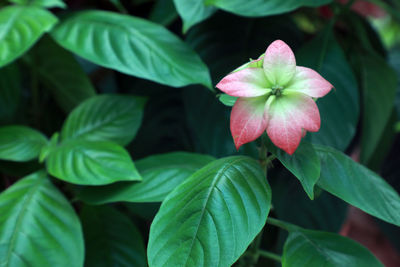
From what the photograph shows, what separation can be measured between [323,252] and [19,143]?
0.45 meters

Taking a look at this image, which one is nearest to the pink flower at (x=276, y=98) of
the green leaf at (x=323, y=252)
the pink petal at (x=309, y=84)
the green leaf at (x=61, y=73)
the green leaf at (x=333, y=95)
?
the pink petal at (x=309, y=84)

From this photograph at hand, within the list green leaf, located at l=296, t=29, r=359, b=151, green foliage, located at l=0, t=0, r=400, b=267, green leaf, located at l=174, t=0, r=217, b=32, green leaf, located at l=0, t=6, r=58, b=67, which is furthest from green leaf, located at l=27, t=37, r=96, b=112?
green leaf, located at l=296, t=29, r=359, b=151

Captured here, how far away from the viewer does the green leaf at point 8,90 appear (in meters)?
0.69

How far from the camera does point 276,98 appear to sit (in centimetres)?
36

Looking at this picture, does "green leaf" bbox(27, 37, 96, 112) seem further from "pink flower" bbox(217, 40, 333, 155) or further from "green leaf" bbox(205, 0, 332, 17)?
"pink flower" bbox(217, 40, 333, 155)

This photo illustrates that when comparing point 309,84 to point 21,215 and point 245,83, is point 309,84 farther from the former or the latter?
point 21,215

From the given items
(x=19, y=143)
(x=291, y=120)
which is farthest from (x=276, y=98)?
(x=19, y=143)

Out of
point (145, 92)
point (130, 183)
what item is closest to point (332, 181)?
point (130, 183)

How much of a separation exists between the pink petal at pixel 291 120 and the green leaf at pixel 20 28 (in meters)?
0.38

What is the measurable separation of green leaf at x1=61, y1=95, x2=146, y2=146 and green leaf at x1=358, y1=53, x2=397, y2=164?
399 millimetres

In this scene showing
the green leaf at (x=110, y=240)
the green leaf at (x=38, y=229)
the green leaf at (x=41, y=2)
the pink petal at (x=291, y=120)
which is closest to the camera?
the pink petal at (x=291, y=120)

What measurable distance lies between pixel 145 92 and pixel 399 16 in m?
0.54

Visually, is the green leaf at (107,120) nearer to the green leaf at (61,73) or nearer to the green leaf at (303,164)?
the green leaf at (61,73)

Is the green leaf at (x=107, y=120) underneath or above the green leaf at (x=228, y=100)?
underneath
